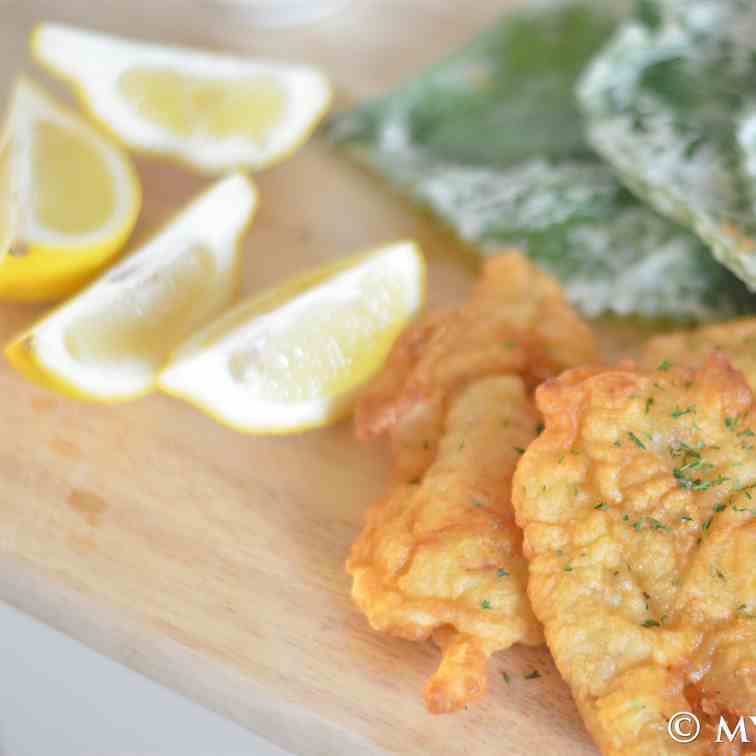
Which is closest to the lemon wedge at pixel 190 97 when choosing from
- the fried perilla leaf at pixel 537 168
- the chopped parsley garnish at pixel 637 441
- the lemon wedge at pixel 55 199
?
the lemon wedge at pixel 55 199

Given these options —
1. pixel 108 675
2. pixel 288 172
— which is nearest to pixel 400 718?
pixel 108 675

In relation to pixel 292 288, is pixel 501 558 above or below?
below

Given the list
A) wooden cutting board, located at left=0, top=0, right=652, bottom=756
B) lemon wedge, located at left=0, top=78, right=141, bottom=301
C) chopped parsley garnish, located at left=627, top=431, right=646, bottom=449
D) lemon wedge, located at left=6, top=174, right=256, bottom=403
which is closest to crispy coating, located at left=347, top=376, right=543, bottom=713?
wooden cutting board, located at left=0, top=0, right=652, bottom=756

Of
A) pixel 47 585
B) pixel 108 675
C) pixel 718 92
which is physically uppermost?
pixel 718 92

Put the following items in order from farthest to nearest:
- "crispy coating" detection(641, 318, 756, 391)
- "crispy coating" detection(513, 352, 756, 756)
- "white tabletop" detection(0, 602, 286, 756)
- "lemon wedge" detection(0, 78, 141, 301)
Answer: "lemon wedge" detection(0, 78, 141, 301) < "crispy coating" detection(641, 318, 756, 391) < "white tabletop" detection(0, 602, 286, 756) < "crispy coating" detection(513, 352, 756, 756)

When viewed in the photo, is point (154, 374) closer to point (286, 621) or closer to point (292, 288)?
point (292, 288)

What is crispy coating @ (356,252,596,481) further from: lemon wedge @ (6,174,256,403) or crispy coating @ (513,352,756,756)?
lemon wedge @ (6,174,256,403)

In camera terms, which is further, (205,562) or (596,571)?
(205,562)
